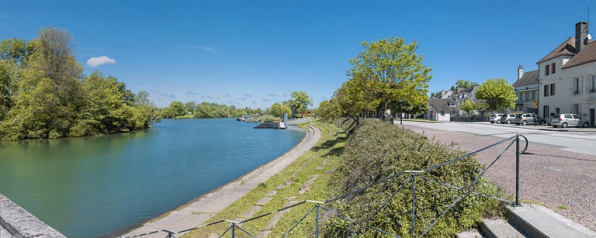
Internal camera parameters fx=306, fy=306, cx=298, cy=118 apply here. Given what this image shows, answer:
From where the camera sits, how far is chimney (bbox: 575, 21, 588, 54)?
33.3m

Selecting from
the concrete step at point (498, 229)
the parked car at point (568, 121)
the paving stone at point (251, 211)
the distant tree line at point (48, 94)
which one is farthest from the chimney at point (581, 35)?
the distant tree line at point (48, 94)

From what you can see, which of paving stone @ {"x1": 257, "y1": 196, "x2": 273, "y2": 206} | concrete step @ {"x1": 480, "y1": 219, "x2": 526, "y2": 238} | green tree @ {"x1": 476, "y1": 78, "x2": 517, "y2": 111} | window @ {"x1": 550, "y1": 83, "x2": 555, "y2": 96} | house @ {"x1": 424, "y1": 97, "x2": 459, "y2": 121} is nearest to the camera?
concrete step @ {"x1": 480, "y1": 219, "x2": 526, "y2": 238}

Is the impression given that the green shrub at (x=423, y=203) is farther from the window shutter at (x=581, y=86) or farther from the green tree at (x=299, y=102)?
the green tree at (x=299, y=102)

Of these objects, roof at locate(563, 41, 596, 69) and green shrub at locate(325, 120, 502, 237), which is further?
roof at locate(563, 41, 596, 69)

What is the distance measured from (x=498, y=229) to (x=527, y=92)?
6143cm

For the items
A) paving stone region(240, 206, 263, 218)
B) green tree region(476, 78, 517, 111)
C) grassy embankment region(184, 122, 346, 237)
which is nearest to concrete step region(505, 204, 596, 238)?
Answer: grassy embankment region(184, 122, 346, 237)

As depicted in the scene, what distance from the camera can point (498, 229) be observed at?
4.29m

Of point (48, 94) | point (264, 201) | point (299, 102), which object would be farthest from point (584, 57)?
point (299, 102)

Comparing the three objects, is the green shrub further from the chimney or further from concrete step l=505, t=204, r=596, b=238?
the chimney

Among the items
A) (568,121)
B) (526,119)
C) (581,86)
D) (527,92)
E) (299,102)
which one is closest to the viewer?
(568,121)

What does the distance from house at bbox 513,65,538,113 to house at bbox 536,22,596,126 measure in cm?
1426

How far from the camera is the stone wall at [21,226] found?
1.83 metres

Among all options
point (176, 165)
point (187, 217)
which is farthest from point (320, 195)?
point (176, 165)

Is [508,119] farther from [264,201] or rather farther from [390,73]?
[264,201]
